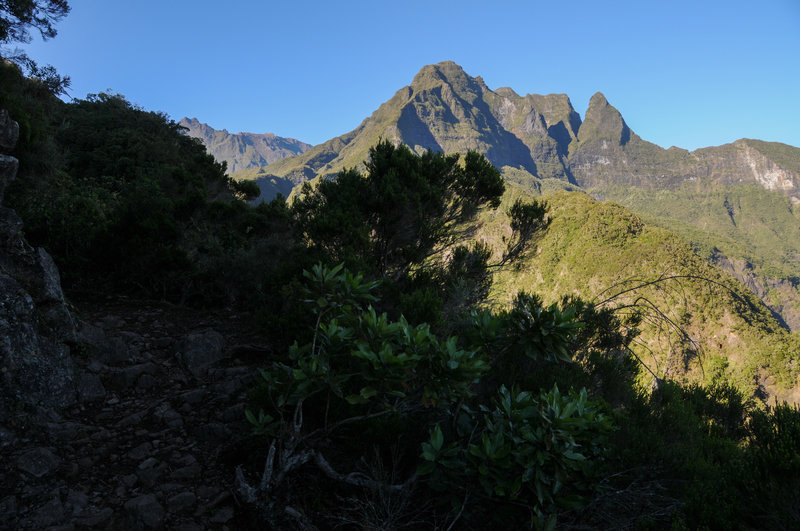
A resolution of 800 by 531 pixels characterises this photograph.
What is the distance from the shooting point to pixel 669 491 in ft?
7.33

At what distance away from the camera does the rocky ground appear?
2180 millimetres

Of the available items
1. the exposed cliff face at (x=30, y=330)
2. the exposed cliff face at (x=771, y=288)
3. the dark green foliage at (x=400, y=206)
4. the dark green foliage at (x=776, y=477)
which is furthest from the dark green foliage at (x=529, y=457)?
the exposed cliff face at (x=771, y=288)

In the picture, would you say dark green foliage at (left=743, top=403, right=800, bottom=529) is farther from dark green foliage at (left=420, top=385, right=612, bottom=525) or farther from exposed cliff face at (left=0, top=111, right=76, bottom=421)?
exposed cliff face at (left=0, top=111, right=76, bottom=421)

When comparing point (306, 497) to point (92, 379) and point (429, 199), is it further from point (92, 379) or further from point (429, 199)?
point (429, 199)

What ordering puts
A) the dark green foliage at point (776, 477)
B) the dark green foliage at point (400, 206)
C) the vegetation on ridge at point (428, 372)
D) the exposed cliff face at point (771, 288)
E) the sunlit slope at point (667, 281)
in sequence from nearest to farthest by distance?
the dark green foliage at point (776, 477) → the vegetation on ridge at point (428, 372) → the dark green foliage at point (400, 206) → the sunlit slope at point (667, 281) → the exposed cliff face at point (771, 288)

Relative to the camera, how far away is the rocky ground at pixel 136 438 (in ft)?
7.15

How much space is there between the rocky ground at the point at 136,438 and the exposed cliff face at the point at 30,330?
0.15m

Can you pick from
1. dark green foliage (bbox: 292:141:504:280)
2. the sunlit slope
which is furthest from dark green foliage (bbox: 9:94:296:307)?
the sunlit slope

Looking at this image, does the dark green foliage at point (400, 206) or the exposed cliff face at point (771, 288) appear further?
the exposed cliff face at point (771, 288)

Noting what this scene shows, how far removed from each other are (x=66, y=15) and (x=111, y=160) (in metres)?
6.15

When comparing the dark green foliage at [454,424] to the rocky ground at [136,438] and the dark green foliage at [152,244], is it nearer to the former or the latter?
the rocky ground at [136,438]

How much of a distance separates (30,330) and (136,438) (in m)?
1.24

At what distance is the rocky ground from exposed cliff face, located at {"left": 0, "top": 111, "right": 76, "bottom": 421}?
152 mm

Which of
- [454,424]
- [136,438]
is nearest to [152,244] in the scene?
[136,438]
